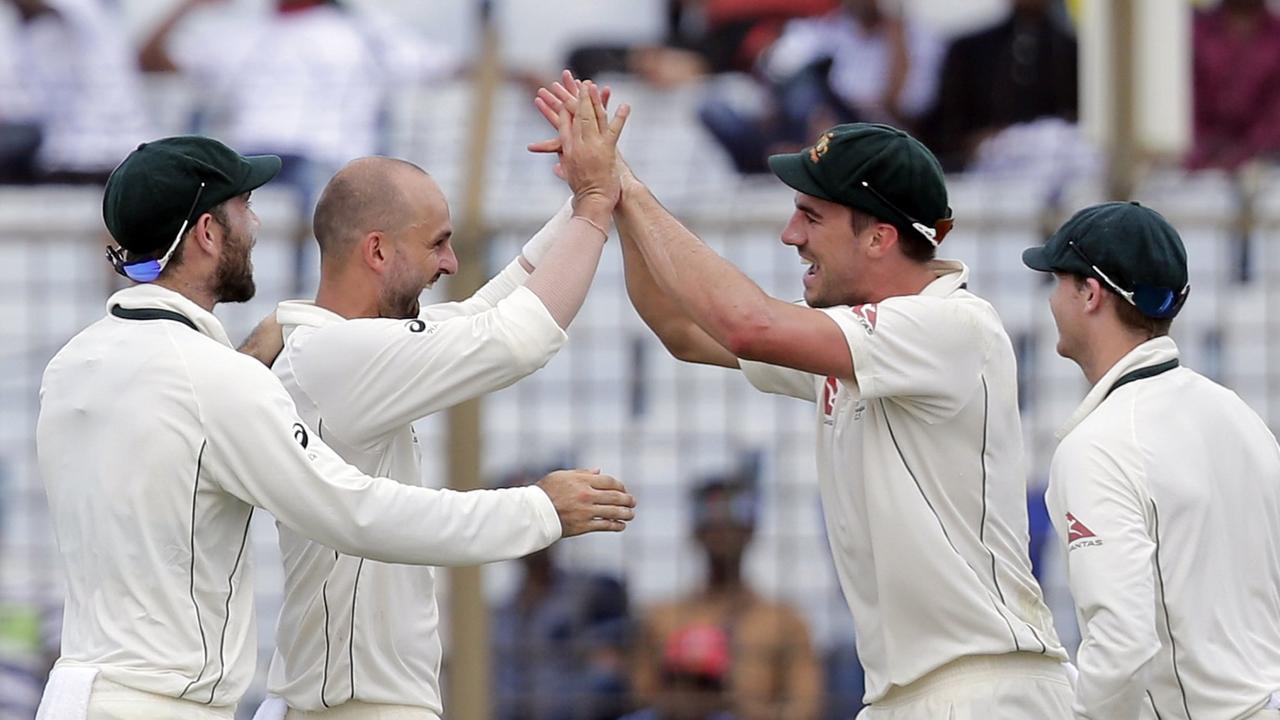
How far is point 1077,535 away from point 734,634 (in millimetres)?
2770

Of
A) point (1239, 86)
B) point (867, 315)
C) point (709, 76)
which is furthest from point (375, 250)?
point (1239, 86)

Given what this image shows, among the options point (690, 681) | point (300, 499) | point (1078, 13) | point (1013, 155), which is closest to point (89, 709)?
point (300, 499)

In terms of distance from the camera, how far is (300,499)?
376cm

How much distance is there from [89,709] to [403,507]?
680 mm

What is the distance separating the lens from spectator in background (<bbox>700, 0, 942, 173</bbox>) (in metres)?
7.80

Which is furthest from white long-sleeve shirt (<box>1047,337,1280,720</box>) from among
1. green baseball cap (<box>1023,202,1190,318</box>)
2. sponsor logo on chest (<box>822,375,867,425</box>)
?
sponsor logo on chest (<box>822,375,867,425</box>)

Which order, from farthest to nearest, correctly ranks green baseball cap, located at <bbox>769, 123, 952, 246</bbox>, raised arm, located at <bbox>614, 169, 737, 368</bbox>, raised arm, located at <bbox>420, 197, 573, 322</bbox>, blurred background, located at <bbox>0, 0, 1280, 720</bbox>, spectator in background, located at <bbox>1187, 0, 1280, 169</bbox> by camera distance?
spectator in background, located at <bbox>1187, 0, 1280, 169</bbox>
blurred background, located at <bbox>0, 0, 1280, 720</bbox>
raised arm, located at <bbox>614, 169, 737, 368</bbox>
raised arm, located at <bbox>420, 197, 573, 322</bbox>
green baseball cap, located at <bbox>769, 123, 952, 246</bbox>

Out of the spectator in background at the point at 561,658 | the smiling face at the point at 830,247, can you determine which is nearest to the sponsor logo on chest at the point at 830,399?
the smiling face at the point at 830,247

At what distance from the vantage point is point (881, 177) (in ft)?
13.8

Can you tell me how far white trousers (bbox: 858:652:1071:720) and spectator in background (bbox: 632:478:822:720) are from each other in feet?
7.76

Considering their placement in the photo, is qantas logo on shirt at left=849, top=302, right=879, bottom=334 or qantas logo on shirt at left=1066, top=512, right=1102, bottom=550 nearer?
qantas logo on shirt at left=1066, top=512, right=1102, bottom=550

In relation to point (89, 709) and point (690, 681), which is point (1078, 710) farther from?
point (690, 681)

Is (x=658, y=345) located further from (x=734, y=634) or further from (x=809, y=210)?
(x=809, y=210)

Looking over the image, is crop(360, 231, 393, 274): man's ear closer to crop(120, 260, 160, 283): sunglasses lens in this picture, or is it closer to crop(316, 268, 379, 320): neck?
crop(316, 268, 379, 320): neck
